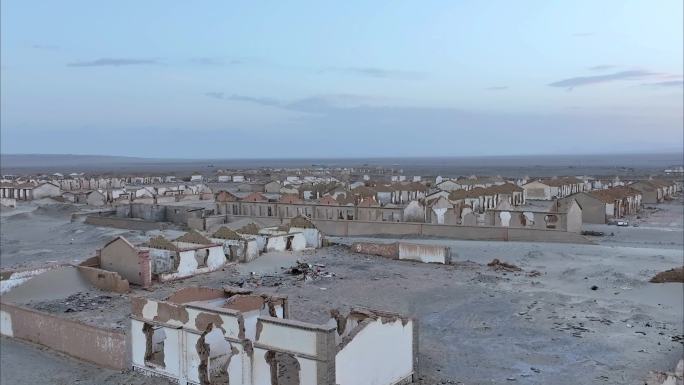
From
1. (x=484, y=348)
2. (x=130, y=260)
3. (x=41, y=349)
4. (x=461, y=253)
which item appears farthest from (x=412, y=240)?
(x=41, y=349)

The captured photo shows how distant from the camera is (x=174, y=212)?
49.7 meters

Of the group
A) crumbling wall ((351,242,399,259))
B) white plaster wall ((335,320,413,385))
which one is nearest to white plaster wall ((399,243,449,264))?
crumbling wall ((351,242,399,259))

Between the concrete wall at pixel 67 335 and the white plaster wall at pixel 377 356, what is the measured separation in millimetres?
6791

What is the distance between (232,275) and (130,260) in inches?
177

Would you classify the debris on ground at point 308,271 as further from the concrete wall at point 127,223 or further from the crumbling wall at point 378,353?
the concrete wall at point 127,223

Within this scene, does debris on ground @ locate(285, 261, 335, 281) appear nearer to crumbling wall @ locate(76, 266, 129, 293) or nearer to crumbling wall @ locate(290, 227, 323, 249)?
crumbling wall @ locate(290, 227, 323, 249)

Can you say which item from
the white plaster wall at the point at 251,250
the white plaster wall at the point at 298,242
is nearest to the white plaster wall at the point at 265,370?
the white plaster wall at the point at 251,250

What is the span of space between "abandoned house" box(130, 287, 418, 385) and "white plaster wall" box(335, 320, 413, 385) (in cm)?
2

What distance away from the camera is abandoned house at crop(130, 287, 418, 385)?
12492 mm

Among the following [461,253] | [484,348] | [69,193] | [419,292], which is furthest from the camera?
[69,193]

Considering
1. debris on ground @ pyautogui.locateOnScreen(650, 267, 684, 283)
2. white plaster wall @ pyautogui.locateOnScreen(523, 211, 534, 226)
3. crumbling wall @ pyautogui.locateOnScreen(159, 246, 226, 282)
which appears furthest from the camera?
white plaster wall @ pyautogui.locateOnScreen(523, 211, 534, 226)

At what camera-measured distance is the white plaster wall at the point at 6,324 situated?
66.2ft

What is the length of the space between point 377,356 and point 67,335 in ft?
31.7

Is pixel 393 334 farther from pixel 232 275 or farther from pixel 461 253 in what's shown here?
pixel 461 253
